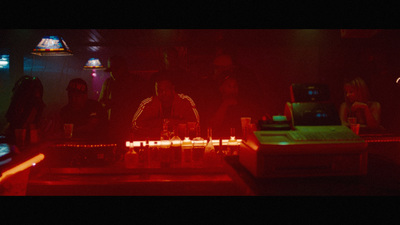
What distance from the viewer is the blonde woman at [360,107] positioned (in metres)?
4.40

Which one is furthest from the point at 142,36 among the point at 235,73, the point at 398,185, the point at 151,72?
the point at 398,185

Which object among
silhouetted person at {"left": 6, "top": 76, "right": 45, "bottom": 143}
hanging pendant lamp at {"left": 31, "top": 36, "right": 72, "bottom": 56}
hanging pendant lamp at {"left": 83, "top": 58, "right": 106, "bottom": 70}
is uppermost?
hanging pendant lamp at {"left": 83, "top": 58, "right": 106, "bottom": 70}

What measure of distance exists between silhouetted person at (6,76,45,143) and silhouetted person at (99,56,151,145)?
2.62 m

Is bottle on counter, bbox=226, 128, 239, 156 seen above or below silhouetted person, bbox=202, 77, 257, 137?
below

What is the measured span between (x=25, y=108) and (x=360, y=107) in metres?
4.84

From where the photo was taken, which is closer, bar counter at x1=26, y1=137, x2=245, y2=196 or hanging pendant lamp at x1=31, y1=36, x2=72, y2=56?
bar counter at x1=26, y1=137, x2=245, y2=196

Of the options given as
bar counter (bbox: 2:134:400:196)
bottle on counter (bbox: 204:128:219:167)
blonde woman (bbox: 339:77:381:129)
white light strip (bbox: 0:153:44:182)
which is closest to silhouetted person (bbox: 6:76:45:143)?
bar counter (bbox: 2:134:400:196)

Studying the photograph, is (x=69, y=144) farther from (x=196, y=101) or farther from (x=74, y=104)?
(x=196, y=101)

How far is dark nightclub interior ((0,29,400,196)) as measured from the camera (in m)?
1.83

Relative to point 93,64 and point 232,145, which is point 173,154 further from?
point 93,64

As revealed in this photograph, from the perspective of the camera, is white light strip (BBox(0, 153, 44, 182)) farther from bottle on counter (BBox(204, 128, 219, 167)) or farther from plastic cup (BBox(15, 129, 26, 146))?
bottle on counter (BBox(204, 128, 219, 167))

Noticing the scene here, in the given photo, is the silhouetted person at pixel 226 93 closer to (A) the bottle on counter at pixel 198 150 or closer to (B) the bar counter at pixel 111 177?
(A) the bottle on counter at pixel 198 150

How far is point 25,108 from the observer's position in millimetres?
2766

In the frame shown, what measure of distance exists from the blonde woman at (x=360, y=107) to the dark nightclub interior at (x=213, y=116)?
0.08m
